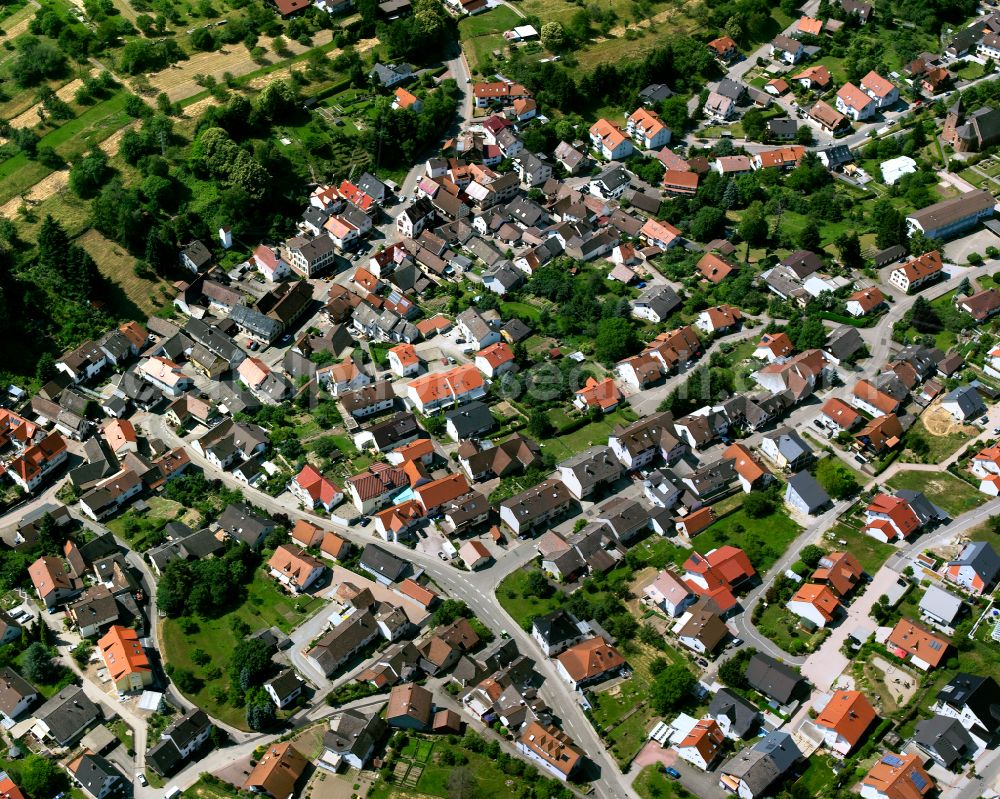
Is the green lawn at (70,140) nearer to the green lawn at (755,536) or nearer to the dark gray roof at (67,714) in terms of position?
the dark gray roof at (67,714)

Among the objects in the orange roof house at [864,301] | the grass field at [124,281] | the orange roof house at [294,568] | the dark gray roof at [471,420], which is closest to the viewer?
the orange roof house at [294,568]

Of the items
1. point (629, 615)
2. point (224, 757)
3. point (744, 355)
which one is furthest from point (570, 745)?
point (744, 355)

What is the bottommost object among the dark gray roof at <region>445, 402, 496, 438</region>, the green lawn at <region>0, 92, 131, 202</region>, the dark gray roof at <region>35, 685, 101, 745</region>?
the dark gray roof at <region>445, 402, 496, 438</region>

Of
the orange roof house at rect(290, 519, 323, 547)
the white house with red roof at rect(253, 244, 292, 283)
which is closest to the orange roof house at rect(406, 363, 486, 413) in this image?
the orange roof house at rect(290, 519, 323, 547)

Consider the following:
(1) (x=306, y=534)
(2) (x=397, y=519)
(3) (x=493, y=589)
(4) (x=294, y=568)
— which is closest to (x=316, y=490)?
(1) (x=306, y=534)

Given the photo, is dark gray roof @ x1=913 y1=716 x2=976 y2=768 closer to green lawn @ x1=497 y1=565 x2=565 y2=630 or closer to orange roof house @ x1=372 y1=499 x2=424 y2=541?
green lawn @ x1=497 y1=565 x2=565 y2=630

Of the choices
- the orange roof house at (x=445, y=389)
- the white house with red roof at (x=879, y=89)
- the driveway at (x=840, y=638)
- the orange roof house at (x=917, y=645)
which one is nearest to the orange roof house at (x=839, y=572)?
the driveway at (x=840, y=638)
